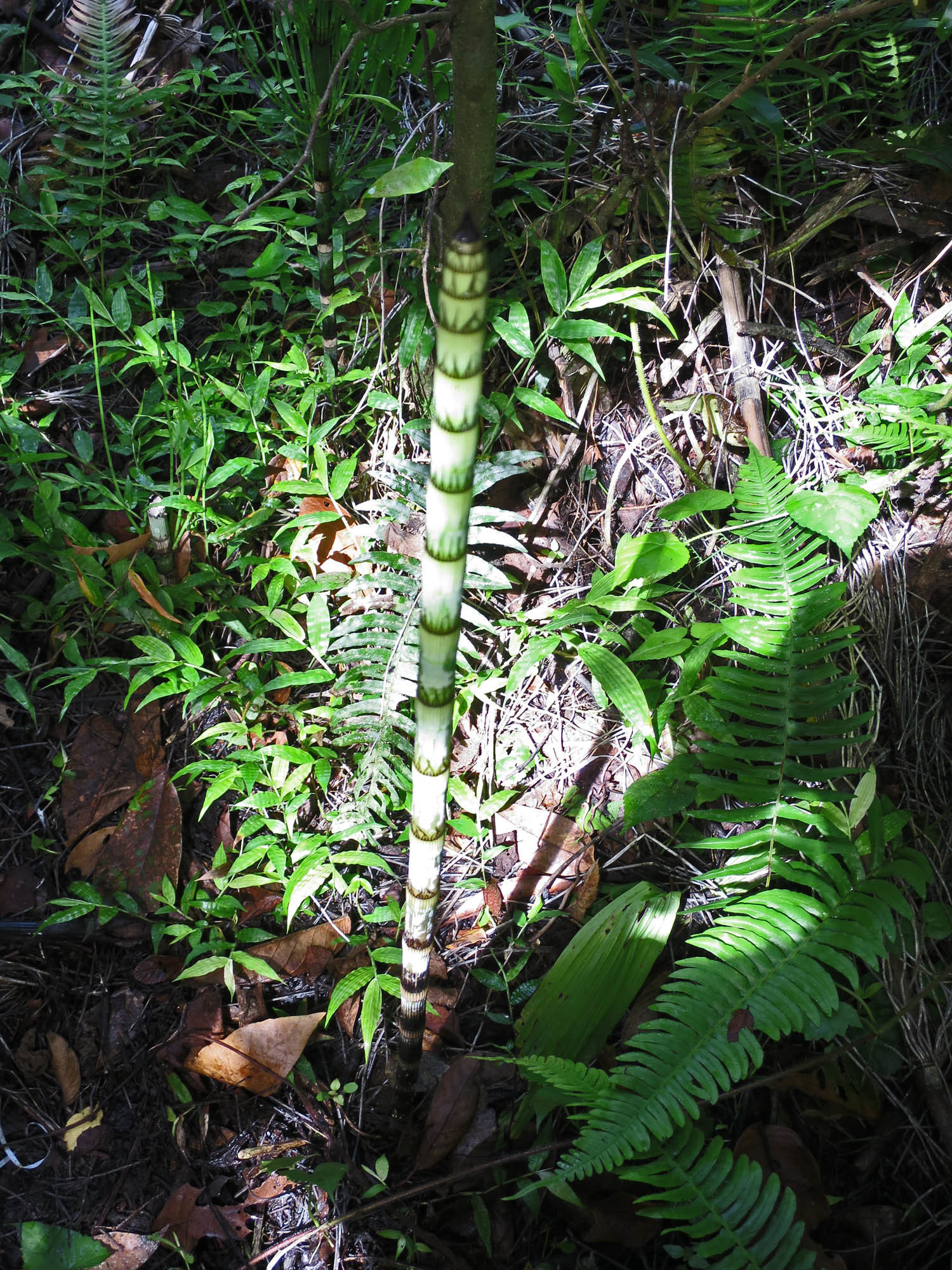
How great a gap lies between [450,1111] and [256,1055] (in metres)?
0.42

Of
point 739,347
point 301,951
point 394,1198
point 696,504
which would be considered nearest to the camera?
point 394,1198

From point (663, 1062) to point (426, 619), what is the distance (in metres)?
0.91

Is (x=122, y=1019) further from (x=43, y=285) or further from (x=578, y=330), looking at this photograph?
(x=43, y=285)

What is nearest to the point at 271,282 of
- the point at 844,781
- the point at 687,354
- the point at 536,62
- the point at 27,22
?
the point at 536,62

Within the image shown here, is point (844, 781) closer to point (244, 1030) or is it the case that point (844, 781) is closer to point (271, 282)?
point (244, 1030)

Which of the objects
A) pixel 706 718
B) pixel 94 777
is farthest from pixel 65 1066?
pixel 706 718

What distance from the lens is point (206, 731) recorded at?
215cm

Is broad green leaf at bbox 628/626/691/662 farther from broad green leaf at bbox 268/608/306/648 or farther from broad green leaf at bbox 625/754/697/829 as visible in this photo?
broad green leaf at bbox 268/608/306/648

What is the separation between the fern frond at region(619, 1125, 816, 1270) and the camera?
147cm

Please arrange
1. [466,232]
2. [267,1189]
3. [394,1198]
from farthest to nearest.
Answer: [267,1189]
[394,1198]
[466,232]

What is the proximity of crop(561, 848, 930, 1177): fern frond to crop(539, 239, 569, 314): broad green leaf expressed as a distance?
4.52 feet

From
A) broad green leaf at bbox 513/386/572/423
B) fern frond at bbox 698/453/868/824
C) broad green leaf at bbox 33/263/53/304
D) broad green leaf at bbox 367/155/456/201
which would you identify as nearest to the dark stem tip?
broad green leaf at bbox 367/155/456/201

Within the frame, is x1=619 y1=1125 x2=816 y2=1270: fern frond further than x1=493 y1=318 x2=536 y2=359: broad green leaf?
No

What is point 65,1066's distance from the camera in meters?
1.95
